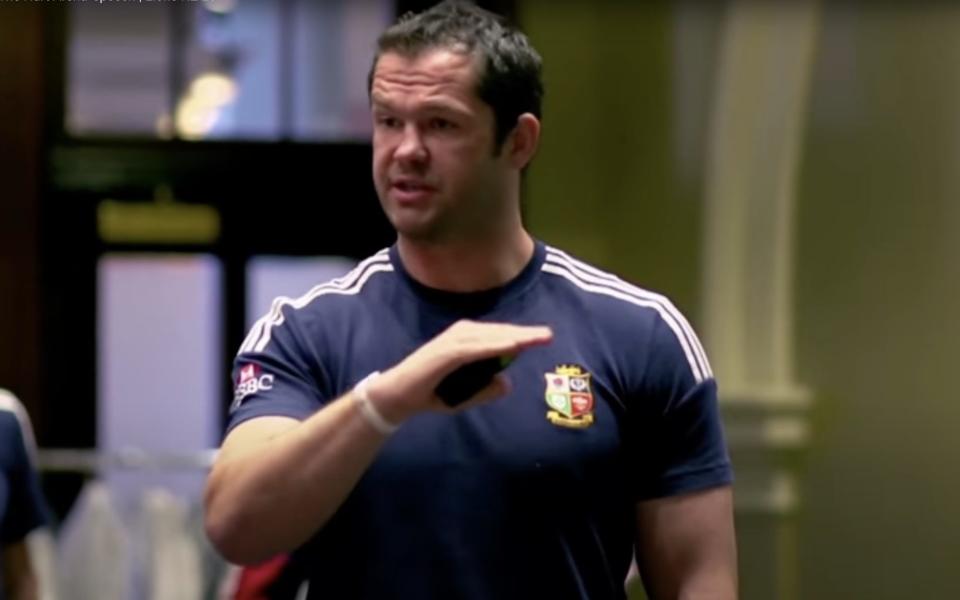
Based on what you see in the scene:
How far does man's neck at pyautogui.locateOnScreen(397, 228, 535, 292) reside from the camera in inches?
67.7

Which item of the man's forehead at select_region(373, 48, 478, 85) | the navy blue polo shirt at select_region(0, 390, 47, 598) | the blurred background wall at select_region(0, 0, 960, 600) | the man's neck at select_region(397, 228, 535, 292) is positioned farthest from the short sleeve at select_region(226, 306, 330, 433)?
the blurred background wall at select_region(0, 0, 960, 600)

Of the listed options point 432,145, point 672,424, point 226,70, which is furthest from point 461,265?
point 226,70

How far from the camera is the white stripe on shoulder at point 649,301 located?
173cm

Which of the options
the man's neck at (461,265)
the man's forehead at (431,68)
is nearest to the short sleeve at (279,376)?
the man's neck at (461,265)

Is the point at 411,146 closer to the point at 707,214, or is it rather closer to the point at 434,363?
the point at 434,363

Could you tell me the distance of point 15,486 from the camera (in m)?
2.80

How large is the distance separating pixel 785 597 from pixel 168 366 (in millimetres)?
1869

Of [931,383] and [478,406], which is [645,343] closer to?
[478,406]

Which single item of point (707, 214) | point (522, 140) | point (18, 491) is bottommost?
point (18, 491)

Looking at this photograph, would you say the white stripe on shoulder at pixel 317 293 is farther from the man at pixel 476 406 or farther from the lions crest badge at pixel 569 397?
the lions crest badge at pixel 569 397

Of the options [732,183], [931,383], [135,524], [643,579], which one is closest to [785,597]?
[931,383]

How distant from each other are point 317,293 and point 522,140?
0.24 metres

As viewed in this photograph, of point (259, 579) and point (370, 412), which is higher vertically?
point (370, 412)

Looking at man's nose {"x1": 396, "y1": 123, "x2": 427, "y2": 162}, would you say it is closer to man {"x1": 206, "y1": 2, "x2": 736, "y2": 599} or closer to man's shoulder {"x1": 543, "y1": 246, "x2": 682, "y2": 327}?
man {"x1": 206, "y1": 2, "x2": 736, "y2": 599}
